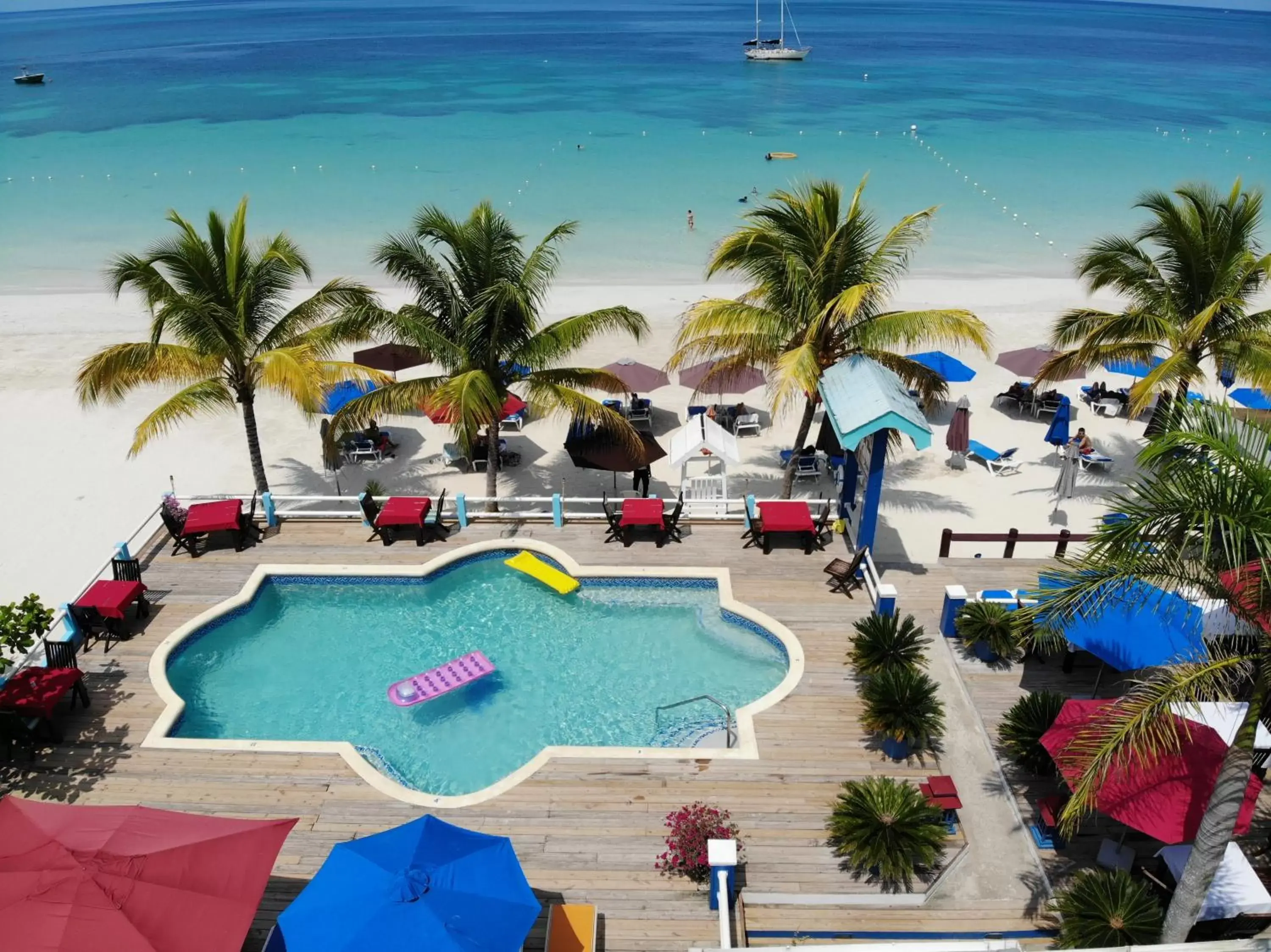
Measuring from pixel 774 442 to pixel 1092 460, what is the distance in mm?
7895

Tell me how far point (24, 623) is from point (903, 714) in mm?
11212

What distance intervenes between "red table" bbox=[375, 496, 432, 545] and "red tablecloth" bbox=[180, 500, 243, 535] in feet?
8.71

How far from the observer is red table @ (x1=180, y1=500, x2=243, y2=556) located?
55.6 ft

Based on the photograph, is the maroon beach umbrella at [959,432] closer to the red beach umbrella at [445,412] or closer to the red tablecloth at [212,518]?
the red beach umbrella at [445,412]

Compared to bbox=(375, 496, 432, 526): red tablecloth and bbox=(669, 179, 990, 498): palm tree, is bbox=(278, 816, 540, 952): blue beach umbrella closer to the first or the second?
bbox=(375, 496, 432, 526): red tablecloth

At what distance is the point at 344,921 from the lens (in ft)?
27.7

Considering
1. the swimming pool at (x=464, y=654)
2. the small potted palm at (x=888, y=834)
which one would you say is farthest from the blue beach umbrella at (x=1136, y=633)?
the swimming pool at (x=464, y=654)

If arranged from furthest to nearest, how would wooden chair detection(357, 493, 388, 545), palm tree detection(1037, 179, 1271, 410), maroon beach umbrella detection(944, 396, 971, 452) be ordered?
maroon beach umbrella detection(944, 396, 971, 452) < wooden chair detection(357, 493, 388, 545) < palm tree detection(1037, 179, 1271, 410)

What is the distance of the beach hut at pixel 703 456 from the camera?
1839 cm

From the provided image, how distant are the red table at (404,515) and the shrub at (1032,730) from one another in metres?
10.9

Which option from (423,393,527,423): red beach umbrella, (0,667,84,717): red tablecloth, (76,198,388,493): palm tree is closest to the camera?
(0,667,84,717): red tablecloth

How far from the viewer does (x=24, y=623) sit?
35.7 ft

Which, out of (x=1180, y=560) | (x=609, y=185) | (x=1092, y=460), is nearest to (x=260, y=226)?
(x=609, y=185)

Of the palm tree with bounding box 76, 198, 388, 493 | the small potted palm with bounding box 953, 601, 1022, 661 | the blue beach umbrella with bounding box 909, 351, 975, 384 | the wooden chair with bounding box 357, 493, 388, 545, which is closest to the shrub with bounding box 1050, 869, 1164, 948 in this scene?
the small potted palm with bounding box 953, 601, 1022, 661
